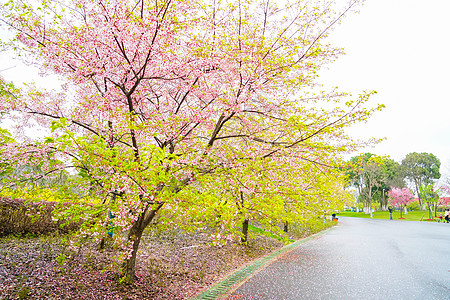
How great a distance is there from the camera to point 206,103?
6.81m

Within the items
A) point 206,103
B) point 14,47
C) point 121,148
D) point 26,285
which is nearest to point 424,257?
point 206,103

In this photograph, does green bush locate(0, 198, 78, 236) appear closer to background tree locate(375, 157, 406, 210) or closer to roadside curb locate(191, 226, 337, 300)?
roadside curb locate(191, 226, 337, 300)

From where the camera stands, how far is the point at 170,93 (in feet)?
22.8

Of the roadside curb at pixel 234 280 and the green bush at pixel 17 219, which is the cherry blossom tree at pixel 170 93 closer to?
the roadside curb at pixel 234 280

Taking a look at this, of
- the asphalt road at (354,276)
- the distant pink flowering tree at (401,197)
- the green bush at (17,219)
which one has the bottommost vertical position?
the asphalt road at (354,276)

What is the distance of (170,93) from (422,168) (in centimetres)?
6323

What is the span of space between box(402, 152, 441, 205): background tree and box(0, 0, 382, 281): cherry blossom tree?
60.2m

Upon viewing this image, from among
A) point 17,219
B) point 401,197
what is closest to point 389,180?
point 401,197

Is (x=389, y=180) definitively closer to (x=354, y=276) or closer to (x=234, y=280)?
(x=354, y=276)

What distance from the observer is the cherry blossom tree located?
493 centimetres

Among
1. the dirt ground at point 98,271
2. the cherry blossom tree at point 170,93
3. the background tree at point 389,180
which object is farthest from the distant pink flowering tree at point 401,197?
the cherry blossom tree at point 170,93

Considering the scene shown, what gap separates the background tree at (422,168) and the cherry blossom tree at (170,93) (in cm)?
6018

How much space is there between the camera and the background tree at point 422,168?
53275 millimetres

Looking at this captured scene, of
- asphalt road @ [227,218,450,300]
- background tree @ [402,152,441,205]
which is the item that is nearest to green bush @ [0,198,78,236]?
asphalt road @ [227,218,450,300]
